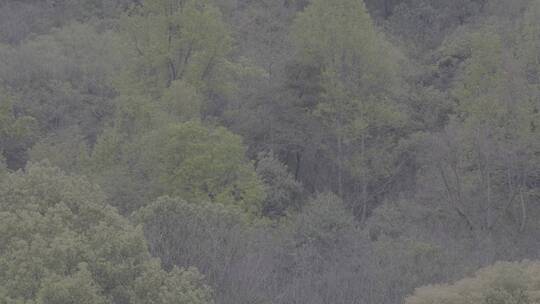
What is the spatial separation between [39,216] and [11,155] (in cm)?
2021

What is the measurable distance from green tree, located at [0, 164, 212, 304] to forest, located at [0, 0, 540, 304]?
42mm

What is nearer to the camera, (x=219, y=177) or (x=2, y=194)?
(x=2, y=194)

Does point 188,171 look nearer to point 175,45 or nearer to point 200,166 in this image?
point 200,166

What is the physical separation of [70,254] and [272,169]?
16.0 metres

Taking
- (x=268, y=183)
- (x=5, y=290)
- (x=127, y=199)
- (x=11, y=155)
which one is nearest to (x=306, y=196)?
(x=268, y=183)

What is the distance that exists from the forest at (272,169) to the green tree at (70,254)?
0.04m

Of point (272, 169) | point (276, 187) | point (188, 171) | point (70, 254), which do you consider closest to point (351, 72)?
point (272, 169)

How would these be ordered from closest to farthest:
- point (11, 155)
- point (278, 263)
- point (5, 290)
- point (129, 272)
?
point (5, 290) < point (129, 272) < point (278, 263) < point (11, 155)

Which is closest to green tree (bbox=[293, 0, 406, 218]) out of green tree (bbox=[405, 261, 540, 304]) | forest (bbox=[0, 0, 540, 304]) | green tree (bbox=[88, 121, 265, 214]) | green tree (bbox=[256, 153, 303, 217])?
forest (bbox=[0, 0, 540, 304])

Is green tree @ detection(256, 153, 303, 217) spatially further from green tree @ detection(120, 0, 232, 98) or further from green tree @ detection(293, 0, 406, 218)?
green tree @ detection(120, 0, 232, 98)

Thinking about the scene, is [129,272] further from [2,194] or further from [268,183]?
[268,183]

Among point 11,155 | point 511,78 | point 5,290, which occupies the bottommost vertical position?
point 11,155

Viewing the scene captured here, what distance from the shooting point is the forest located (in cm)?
1723

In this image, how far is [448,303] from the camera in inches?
677
